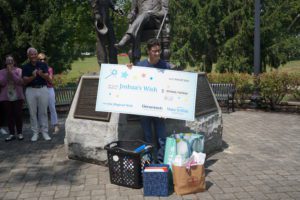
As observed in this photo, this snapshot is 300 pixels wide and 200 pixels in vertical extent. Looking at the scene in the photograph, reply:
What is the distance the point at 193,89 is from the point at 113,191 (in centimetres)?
178

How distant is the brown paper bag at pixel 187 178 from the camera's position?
4.30m

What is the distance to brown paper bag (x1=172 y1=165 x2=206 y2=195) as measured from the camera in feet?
14.1

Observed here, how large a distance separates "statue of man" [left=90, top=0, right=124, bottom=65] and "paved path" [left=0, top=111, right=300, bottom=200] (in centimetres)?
217

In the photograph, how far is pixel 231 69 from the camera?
19297 mm

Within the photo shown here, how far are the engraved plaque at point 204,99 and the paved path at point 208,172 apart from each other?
2.73 feet

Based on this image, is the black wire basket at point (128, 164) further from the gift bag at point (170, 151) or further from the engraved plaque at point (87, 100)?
the engraved plaque at point (87, 100)

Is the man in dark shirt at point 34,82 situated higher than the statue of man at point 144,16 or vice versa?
the statue of man at point 144,16

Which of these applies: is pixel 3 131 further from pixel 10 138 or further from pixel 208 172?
pixel 208 172

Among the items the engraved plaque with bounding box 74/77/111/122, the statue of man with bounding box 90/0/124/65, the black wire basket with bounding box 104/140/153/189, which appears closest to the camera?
the black wire basket with bounding box 104/140/153/189

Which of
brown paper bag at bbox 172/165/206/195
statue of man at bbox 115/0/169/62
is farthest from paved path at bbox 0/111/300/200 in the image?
statue of man at bbox 115/0/169/62

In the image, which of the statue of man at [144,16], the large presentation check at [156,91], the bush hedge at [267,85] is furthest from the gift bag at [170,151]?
the bush hedge at [267,85]

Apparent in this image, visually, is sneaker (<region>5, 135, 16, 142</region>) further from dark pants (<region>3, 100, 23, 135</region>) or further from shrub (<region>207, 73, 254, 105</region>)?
shrub (<region>207, 73, 254, 105</region>)

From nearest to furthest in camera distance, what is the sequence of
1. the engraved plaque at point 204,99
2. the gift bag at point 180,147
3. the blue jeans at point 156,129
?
the gift bag at point 180,147, the blue jeans at point 156,129, the engraved plaque at point 204,99

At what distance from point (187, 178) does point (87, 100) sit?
2577 mm
